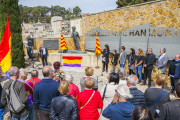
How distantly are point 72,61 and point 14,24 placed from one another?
14.0 feet

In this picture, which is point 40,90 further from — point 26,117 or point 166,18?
point 166,18

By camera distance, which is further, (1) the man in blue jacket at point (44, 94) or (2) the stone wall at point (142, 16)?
(2) the stone wall at point (142, 16)

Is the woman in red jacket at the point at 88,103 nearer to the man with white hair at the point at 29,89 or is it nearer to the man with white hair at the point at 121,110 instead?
the man with white hair at the point at 121,110

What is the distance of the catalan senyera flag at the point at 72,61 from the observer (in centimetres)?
949

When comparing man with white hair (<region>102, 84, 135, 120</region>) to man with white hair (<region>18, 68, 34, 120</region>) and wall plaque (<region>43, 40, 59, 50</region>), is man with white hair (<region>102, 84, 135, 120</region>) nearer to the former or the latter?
man with white hair (<region>18, 68, 34, 120</region>)

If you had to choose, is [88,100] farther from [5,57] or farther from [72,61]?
[72,61]

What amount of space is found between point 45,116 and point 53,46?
8920 mm

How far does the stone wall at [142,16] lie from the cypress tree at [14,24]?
16.5ft

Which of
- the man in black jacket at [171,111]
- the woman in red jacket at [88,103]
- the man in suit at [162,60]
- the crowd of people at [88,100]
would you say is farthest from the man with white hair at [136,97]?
the man in suit at [162,60]

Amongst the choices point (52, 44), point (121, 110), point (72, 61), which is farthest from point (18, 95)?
point (52, 44)

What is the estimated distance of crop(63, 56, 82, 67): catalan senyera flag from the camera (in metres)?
9.49

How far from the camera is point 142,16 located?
269 inches

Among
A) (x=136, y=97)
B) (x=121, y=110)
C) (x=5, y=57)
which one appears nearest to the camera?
(x=121, y=110)

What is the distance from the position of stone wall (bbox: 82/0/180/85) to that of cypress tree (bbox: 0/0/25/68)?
5.04 metres
